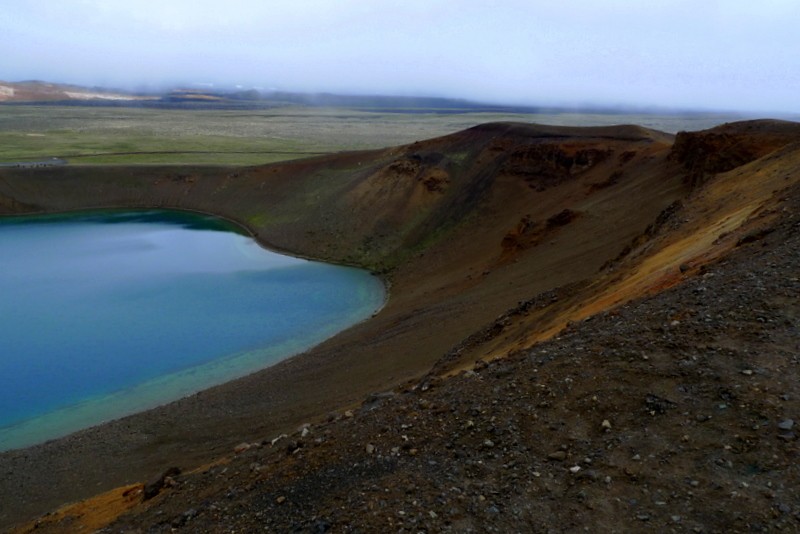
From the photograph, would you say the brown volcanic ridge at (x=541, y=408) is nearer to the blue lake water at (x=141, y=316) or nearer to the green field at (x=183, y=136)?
the blue lake water at (x=141, y=316)

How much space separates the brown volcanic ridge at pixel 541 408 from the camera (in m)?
7.16

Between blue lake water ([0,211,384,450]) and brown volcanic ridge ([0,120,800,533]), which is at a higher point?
brown volcanic ridge ([0,120,800,533])

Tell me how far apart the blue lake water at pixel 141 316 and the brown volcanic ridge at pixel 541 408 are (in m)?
2.84

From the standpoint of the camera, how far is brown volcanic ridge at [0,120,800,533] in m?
7.16

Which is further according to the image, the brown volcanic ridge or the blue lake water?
the blue lake water

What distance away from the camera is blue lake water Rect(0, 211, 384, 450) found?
22.7 metres

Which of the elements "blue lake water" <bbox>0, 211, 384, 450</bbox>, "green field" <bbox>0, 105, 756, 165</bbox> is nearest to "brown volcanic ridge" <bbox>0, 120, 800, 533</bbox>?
"blue lake water" <bbox>0, 211, 384, 450</bbox>

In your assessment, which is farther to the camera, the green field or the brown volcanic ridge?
the green field

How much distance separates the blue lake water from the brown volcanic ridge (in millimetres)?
2839

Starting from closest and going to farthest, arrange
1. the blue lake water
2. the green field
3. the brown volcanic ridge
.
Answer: the brown volcanic ridge, the blue lake water, the green field

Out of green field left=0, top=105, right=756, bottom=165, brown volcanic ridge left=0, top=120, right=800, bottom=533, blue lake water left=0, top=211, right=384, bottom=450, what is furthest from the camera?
green field left=0, top=105, right=756, bottom=165

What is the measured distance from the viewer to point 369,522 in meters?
7.37

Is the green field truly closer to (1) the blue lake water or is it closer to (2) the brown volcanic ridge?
(1) the blue lake water


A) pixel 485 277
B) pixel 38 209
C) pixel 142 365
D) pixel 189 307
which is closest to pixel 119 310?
pixel 189 307
